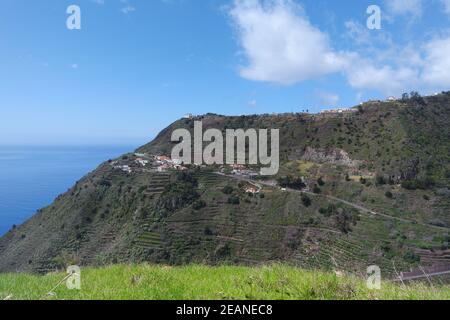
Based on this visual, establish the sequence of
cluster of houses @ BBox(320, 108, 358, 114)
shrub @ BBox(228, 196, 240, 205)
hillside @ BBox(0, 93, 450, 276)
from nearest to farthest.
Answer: hillside @ BBox(0, 93, 450, 276), shrub @ BBox(228, 196, 240, 205), cluster of houses @ BBox(320, 108, 358, 114)

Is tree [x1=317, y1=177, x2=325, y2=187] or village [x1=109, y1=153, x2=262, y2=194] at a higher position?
village [x1=109, y1=153, x2=262, y2=194]

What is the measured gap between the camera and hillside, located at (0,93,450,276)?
48.0m

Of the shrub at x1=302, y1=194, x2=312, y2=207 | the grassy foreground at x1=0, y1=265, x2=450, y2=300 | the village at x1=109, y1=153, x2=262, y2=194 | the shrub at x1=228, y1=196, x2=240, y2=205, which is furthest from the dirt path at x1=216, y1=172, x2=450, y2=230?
the grassy foreground at x1=0, y1=265, x2=450, y2=300

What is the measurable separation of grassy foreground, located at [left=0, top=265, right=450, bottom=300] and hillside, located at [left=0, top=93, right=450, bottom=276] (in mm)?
35060

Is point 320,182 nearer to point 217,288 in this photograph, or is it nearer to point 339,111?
point 339,111

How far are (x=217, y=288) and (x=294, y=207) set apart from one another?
191 ft

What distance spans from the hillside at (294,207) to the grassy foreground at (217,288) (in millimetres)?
35060

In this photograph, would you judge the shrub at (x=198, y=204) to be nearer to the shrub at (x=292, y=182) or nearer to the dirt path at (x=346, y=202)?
the dirt path at (x=346, y=202)

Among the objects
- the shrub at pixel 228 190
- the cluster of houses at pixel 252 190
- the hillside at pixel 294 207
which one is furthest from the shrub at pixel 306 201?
the shrub at pixel 228 190

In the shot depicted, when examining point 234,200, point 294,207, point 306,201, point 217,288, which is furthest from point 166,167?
point 217,288

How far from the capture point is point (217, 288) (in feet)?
12.6

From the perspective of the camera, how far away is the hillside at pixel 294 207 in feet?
157

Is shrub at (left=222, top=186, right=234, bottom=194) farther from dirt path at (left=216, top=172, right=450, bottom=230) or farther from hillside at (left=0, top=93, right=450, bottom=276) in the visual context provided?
dirt path at (left=216, top=172, right=450, bottom=230)

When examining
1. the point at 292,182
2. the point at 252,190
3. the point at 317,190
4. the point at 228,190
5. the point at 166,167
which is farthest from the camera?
the point at 166,167
